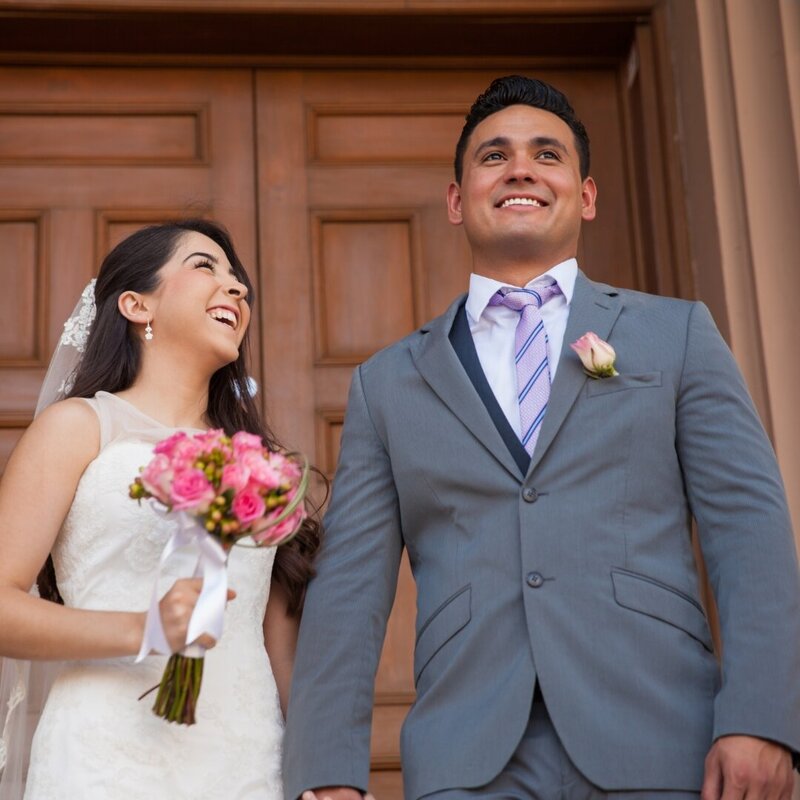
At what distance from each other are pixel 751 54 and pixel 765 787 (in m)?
2.97

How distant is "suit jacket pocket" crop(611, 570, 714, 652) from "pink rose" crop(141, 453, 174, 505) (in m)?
0.91

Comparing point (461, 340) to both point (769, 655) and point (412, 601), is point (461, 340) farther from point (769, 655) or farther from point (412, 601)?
point (412, 601)

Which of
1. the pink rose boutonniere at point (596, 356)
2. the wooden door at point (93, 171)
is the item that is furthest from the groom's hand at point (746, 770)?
the wooden door at point (93, 171)

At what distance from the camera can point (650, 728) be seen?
2.83 metres

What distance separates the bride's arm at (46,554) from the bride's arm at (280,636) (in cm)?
53

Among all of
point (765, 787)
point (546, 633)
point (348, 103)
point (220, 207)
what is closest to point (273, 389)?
point (220, 207)

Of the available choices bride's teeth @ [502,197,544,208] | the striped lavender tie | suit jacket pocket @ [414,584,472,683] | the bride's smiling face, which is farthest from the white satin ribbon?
bride's teeth @ [502,197,544,208]

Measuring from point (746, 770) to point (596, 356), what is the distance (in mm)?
899

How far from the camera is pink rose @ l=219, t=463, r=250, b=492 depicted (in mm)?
2824

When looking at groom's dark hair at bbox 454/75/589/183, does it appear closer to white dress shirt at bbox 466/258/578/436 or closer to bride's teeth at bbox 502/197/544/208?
bride's teeth at bbox 502/197/544/208

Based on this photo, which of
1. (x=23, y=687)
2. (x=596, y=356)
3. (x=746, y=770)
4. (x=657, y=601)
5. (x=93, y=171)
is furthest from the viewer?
(x=93, y=171)

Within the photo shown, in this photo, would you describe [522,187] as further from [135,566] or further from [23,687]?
[23,687]

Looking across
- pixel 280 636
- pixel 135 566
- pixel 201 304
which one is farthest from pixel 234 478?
pixel 201 304

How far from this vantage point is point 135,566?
10.8 ft
